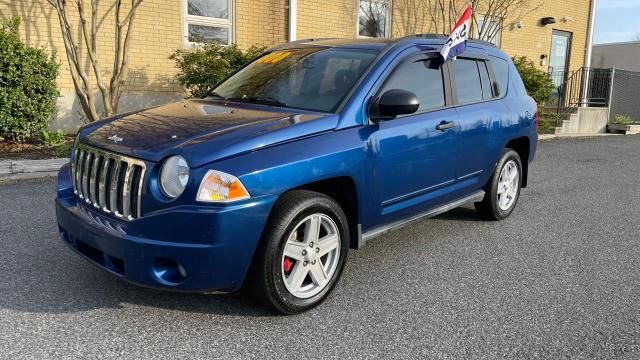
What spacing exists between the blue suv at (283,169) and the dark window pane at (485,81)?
0.11 m

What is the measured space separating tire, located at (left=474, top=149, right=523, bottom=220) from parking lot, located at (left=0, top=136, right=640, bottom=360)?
0.24m

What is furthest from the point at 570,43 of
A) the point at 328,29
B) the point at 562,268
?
the point at 562,268

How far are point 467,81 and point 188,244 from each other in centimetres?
307

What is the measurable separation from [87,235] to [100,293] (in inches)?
21.5

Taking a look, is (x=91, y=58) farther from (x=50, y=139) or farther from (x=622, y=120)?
(x=622, y=120)

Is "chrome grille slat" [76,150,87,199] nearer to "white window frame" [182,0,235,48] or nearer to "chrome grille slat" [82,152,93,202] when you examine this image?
"chrome grille slat" [82,152,93,202]

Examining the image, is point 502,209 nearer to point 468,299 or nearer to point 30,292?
point 468,299

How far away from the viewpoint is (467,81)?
4816 millimetres

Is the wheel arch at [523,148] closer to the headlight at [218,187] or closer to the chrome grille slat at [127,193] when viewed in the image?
the headlight at [218,187]

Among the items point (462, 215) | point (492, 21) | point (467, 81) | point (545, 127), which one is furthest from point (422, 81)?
point (492, 21)

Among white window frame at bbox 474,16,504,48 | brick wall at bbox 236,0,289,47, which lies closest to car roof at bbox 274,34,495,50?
brick wall at bbox 236,0,289,47

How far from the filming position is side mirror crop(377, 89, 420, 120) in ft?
11.6

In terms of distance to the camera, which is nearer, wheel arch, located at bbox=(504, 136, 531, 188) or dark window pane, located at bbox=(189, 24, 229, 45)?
wheel arch, located at bbox=(504, 136, 531, 188)

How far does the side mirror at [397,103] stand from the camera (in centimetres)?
353
